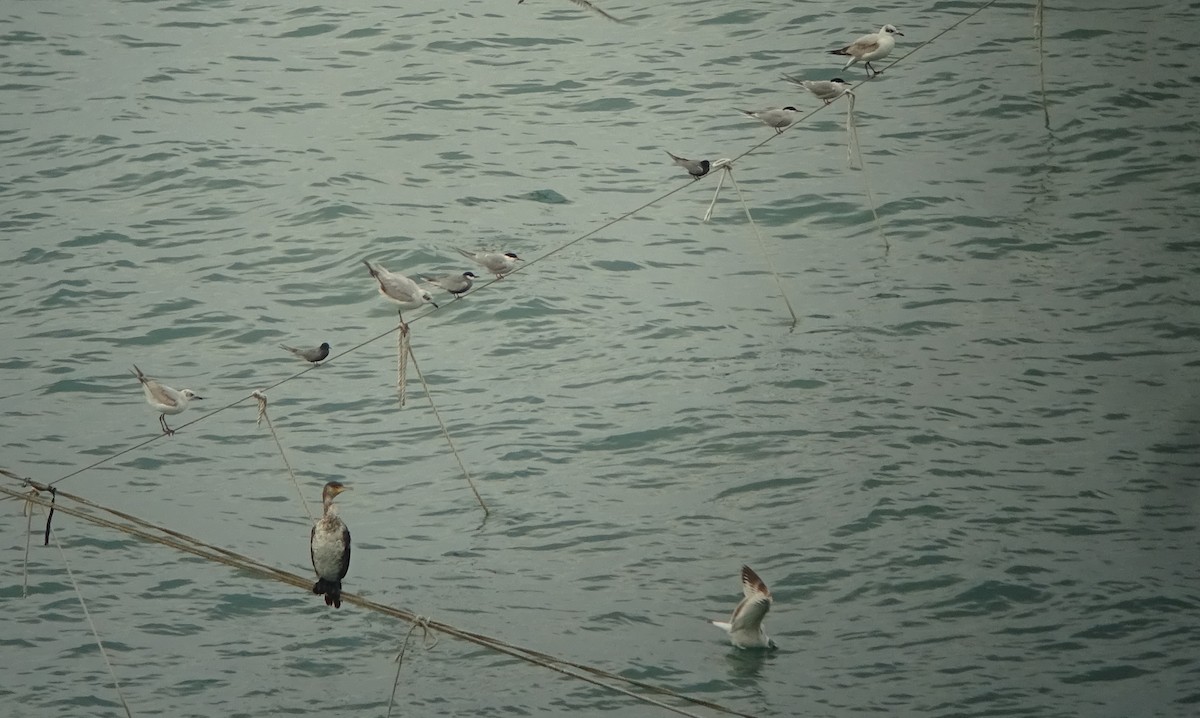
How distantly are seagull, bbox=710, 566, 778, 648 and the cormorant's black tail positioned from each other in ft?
11.0

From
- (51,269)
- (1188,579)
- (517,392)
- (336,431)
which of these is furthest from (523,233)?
(1188,579)

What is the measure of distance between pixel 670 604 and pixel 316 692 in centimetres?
299

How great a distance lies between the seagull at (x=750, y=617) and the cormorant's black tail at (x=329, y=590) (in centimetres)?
335

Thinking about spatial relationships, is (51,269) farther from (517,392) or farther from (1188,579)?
(1188,579)

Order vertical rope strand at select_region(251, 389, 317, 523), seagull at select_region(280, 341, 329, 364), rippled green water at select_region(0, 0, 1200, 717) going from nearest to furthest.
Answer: vertical rope strand at select_region(251, 389, 317, 523) → rippled green water at select_region(0, 0, 1200, 717) → seagull at select_region(280, 341, 329, 364)

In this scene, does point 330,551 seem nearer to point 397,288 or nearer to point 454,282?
point 397,288

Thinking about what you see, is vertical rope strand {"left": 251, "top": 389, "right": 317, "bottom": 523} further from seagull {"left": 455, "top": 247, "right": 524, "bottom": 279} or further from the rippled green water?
seagull {"left": 455, "top": 247, "right": 524, "bottom": 279}

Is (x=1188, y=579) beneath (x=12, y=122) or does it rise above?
beneath

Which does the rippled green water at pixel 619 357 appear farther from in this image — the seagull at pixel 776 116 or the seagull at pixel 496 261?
the seagull at pixel 496 261

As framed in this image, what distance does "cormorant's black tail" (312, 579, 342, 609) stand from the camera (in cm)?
849

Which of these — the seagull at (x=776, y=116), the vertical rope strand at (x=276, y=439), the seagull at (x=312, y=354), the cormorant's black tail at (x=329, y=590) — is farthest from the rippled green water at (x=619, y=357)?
the cormorant's black tail at (x=329, y=590)

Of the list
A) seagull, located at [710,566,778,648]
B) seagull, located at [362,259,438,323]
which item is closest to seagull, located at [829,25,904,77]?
seagull, located at [362,259,438,323]

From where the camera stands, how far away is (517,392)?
49.5 feet

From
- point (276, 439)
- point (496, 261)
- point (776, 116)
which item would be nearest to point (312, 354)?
point (496, 261)
